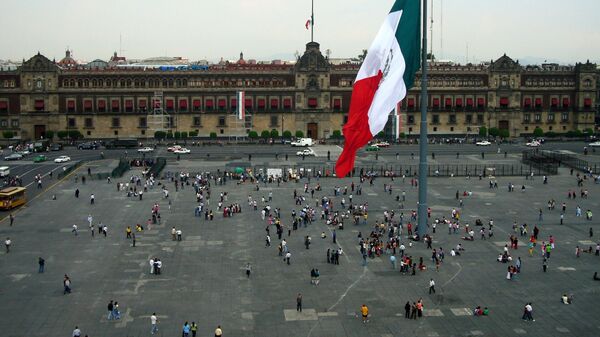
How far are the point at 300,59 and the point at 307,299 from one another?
9569 centimetres

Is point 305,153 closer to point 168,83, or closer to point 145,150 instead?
point 145,150

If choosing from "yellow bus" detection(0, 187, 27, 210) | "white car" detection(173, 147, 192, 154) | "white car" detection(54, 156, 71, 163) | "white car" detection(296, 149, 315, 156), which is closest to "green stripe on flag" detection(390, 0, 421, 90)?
"yellow bus" detection(0, 187, 27, 210)

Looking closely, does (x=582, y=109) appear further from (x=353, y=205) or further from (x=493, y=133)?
(x=353, y=205)

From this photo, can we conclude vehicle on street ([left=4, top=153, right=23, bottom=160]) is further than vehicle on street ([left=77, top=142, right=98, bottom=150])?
No

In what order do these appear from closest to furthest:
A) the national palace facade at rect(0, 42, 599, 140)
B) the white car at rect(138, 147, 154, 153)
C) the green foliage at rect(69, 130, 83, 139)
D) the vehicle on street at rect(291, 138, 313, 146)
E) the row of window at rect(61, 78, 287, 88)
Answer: the white car at rect(138, 147, 154, 153), the vehicle on street at rect(291, 138, 313, 146), the green foliage at rect(69, 130, 83, 139), the national palace facade at rect(0, 42, 599, 140), the row of window at rect(61, 78, 287, 88)

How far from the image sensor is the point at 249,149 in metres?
117

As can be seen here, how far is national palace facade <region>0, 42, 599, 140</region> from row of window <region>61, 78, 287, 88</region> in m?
0.17

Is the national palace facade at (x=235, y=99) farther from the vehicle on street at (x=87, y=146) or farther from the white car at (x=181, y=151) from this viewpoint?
the white car at (x=181, y=151)

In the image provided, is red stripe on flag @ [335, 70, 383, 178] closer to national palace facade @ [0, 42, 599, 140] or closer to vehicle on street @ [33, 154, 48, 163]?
vehicle on street @ [33, 154, 48, 163]

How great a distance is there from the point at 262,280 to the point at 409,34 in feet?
55.5

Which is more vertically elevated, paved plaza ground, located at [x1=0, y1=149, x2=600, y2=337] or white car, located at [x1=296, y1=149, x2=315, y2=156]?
white car, located at [x1=296, y1=149, x2=315, y2=156]

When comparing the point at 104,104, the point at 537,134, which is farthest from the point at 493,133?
the point at 104,104

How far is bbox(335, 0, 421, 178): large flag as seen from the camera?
40531 mm

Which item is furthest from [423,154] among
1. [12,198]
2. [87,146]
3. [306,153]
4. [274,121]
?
[274,121]
